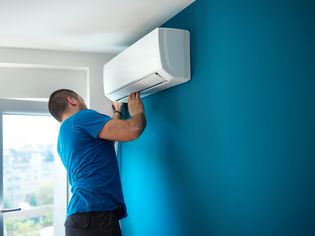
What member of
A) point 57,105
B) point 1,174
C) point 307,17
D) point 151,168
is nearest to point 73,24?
point 57,105

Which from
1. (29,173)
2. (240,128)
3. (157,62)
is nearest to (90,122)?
(157,62)

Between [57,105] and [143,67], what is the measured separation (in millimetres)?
605

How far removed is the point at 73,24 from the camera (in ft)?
8.23

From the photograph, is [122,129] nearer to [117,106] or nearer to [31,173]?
[117,106]

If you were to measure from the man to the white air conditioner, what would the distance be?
165mm

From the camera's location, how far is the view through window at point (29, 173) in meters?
3.00

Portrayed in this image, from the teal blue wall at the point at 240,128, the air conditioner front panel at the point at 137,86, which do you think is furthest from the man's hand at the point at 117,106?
the teal blue wall at the point at 240,128

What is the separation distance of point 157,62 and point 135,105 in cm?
39

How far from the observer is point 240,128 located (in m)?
1.78

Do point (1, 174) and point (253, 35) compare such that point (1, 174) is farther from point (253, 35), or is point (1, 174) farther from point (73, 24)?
point (253, 35)

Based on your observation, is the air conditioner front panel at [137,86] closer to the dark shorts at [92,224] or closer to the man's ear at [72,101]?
the man's ear at [72,101]

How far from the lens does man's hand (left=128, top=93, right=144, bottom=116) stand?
236 centimetres

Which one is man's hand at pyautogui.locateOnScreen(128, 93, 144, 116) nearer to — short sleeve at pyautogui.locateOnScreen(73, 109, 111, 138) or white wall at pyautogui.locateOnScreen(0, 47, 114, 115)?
short sleeve at pyautogui.locateOnScreen(73, 109, 111, 138)

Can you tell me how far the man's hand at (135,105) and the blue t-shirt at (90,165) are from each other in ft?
0.65
